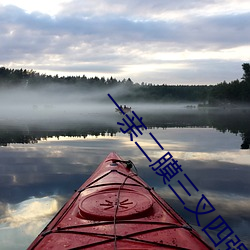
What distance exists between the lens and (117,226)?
15.8 feet

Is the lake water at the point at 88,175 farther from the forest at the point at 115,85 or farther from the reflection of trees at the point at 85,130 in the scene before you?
the forest at the point at 115,85

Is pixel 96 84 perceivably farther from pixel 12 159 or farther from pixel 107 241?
pixel 107 241

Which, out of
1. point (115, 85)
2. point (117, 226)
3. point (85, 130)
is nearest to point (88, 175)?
point (117, 226)

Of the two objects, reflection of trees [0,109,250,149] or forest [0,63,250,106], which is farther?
forest [0,63,250,106]

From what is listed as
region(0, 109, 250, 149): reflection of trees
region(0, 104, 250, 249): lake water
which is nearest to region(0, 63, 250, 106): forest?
region(0, 109, 250, 149): reflection of trees

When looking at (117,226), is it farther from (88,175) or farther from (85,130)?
(85,130)

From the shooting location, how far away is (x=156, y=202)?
608 cm

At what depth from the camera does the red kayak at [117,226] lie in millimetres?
4352

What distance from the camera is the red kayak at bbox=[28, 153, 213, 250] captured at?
14.3 ft

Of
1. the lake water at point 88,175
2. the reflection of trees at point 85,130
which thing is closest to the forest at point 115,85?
the reflection of trees at point 85,130

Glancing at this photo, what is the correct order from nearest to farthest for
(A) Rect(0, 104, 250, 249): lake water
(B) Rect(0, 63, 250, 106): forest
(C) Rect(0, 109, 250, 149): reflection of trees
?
1. (A) Rect(0, 104, 250, 249): lake water
2. (C) Rect(0, 109, 250, 149): reflection of trees
3. (B) Rect(0, 63, 250, 106): forest

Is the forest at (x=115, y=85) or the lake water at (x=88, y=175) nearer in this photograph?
the lake water at (x=88, y=175)

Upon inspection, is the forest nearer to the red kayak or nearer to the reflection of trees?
the reflection of trees

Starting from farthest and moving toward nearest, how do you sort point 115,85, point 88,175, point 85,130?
1. point 115,85
2. point 85,130
3. point 88,175
